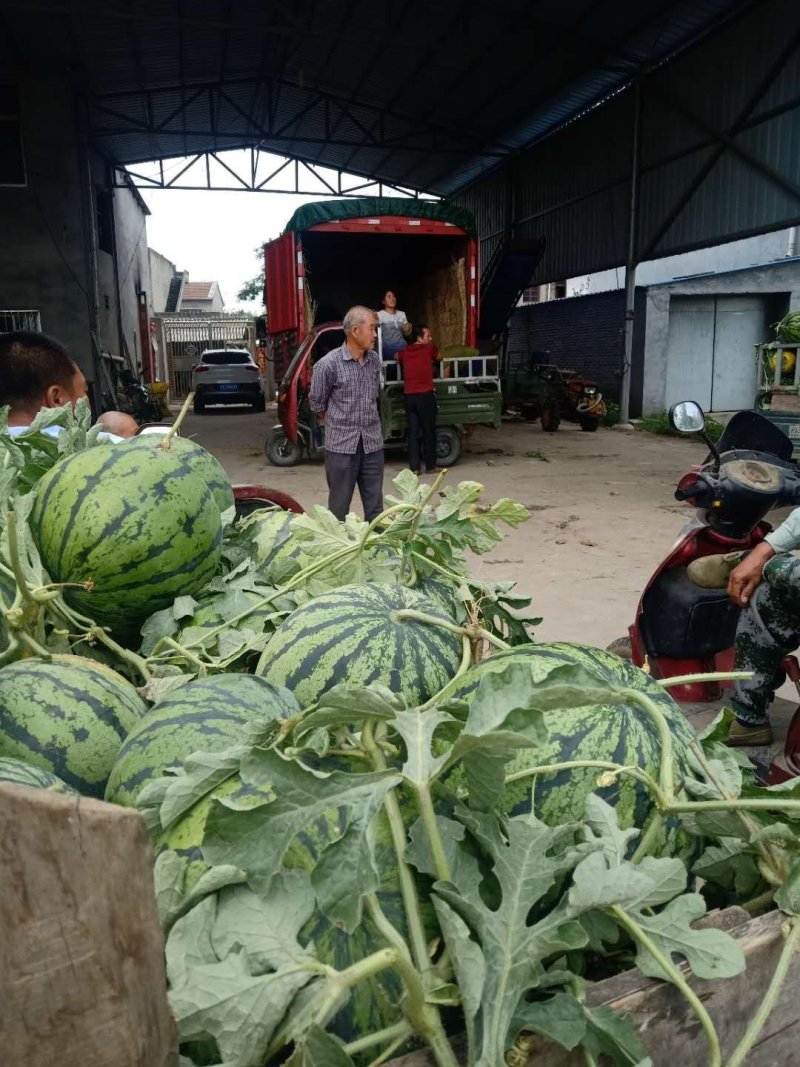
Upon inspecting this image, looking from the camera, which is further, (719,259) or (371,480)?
(719,259)

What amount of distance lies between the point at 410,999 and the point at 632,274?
59.5 feet

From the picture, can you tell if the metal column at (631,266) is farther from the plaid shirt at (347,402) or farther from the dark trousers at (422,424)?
the plaid shirt at (347,402)

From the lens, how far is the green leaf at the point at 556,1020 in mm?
812

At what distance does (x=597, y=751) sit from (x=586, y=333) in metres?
20.7

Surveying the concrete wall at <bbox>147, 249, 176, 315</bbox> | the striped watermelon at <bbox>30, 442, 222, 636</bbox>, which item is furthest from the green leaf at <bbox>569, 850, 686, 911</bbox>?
the concrete wall at <bbox>147, 249, 176, 315</bbox>

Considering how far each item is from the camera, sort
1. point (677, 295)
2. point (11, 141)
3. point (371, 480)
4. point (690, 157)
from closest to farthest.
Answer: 1. point (371, 480)
2. point (690, 157)
3. point (11, 141)
4. point (677, 295)

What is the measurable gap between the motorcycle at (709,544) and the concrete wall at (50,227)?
15143mm

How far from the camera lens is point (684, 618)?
3.71 m

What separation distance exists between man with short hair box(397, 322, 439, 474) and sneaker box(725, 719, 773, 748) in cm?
827

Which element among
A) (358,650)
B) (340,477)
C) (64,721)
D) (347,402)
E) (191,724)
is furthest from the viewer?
(340,477)

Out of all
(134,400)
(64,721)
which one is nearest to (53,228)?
(134,400)

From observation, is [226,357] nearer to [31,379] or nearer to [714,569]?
[31,379]

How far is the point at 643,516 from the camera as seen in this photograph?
8844 millimetres

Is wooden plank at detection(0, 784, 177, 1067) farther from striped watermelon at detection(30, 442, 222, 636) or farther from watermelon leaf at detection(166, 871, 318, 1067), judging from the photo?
striped watermelon at detection(30, 442, 222, 636)
